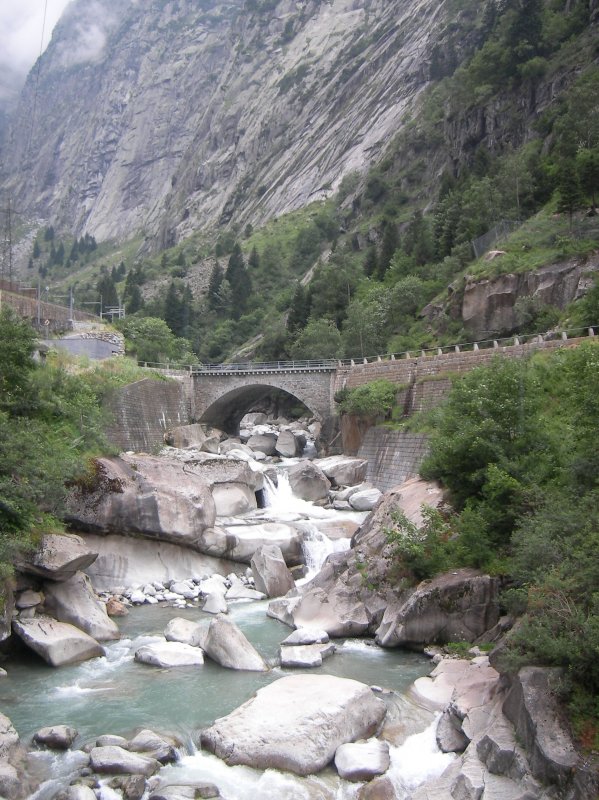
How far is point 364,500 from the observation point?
35.2 m

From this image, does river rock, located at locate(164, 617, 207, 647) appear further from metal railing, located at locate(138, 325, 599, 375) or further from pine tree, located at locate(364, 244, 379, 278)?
pine tree, located at locate(364, 244, 379, 278)

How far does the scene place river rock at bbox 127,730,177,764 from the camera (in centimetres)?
1232

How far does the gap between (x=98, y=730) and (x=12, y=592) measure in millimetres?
5859

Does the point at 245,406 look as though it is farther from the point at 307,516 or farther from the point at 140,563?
the point at 140,563

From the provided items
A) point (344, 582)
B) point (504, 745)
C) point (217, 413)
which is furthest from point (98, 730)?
point (217, 413)

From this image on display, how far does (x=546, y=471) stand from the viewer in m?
18.8

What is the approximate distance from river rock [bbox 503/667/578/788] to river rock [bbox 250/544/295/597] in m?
13.3

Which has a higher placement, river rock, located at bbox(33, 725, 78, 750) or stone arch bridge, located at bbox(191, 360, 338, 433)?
stone arch bridge, located at bbox(191, 360, 338, 433)

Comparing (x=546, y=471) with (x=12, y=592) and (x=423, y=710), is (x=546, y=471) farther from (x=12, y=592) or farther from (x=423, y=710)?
(x=12, y=592)

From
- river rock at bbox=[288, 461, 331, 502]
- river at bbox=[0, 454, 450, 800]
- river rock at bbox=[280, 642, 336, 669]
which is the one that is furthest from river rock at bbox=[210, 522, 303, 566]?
river rock at bbox=[280, 642, 336, 669]

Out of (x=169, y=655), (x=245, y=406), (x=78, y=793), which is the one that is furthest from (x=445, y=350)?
(x=78, y=793)

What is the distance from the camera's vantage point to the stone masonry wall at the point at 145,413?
41250mm

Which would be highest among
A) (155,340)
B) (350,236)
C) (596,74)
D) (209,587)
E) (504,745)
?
(596,74)

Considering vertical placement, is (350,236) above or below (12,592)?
above
